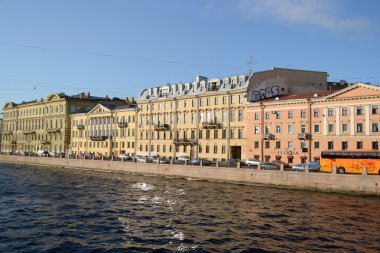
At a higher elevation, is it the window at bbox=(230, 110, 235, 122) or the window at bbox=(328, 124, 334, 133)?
the window at bbox=(230, 110, 235, 122)

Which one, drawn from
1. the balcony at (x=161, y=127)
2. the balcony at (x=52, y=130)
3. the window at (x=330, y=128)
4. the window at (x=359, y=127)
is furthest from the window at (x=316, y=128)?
the balcony at (x=52, y=130)

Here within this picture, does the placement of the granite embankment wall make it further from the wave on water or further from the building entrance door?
the building entrance door

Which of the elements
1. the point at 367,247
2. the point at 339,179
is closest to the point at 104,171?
the point at 339,179

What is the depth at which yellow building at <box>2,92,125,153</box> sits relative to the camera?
103562 millimetres

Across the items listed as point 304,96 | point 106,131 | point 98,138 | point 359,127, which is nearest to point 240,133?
point 304,96

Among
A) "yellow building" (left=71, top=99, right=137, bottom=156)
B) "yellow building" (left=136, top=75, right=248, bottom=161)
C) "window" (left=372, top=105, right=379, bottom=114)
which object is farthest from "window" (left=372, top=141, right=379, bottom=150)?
"yellow building" (left=71, top=99, right=137, bottom=156)

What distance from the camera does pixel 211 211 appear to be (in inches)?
1131

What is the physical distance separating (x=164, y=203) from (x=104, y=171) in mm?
35750

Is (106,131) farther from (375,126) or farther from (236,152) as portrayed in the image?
(375,126)

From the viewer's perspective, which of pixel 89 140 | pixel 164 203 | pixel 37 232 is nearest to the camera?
pixel 37 232

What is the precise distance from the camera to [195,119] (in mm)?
72500

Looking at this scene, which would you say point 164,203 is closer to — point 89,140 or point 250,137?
point 250,137

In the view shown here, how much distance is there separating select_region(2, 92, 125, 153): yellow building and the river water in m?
65.0

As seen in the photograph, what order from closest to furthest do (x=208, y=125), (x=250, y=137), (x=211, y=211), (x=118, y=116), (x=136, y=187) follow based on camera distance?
(x=211, y=211)
(x=136, y=187)
(x=250, y=137)
(x=208, y=125)
(x=118, y=116)
